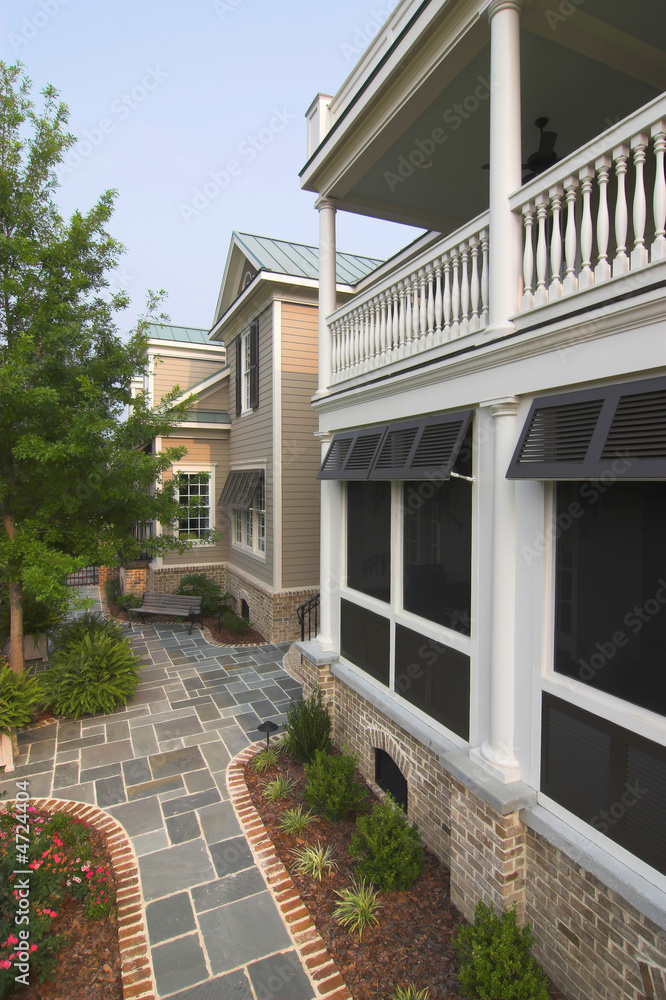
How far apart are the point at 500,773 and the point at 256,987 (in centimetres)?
215

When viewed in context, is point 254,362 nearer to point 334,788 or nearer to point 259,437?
point 259,437

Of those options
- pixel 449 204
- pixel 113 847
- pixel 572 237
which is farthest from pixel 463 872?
pixel 449 204

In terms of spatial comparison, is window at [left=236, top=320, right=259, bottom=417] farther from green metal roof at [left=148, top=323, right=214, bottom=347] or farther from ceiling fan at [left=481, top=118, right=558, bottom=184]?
ceiling fan at [left=481, top=118, right=558, bottom=184]

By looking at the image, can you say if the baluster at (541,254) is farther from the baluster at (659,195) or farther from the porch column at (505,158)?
the baluster at (659,195)

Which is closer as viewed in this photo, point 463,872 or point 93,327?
point 463,872

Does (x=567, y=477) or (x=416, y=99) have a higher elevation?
(x=416, y=99)

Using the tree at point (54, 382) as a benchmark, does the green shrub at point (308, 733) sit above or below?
below

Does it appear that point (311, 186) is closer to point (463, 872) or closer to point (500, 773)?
point (500, 773)

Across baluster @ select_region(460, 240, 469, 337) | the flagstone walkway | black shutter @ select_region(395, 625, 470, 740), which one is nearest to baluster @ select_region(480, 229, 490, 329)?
baluster @ select_region(460, 240, 469, 337)

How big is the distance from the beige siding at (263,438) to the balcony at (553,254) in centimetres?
514

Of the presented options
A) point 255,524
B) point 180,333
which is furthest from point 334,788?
point 180,333

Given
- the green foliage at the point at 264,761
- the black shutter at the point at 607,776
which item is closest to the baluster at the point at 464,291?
the black shutter at the point at 607,776

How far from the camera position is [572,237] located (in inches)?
123

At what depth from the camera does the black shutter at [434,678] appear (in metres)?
4.26
